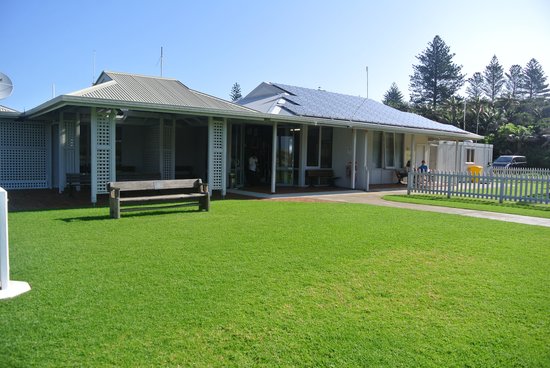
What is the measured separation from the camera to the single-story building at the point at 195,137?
43.4 feet

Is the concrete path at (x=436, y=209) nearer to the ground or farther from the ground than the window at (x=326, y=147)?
nearer to the ground

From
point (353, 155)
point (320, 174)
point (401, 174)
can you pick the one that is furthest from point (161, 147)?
point (401, 174)

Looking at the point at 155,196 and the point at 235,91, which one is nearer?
the point at 155,196

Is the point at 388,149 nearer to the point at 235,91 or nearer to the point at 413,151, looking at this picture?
the point at 413,151

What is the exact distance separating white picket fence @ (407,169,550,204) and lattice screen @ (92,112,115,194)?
11399 mm

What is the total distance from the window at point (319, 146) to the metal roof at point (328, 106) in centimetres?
104

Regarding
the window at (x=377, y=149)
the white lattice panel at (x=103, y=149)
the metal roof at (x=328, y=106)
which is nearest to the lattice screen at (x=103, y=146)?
the white lattice panel at (x=103, y=149)

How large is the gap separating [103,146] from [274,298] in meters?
9.17

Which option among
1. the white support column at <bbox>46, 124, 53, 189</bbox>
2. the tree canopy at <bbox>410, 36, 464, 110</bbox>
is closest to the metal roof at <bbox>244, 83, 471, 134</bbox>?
the white support column at <bbox>46, 124, 53, 189</bbox>

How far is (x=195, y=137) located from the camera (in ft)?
68.5

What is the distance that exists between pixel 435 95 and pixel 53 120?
59.6 m

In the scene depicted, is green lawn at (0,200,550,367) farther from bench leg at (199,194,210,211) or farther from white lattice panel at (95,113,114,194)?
white lattice panel at (95,113,114,194)

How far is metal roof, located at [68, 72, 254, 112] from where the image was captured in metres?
12.4

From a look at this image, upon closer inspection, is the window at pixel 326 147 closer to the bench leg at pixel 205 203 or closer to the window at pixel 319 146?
the window at pixel 319 146
